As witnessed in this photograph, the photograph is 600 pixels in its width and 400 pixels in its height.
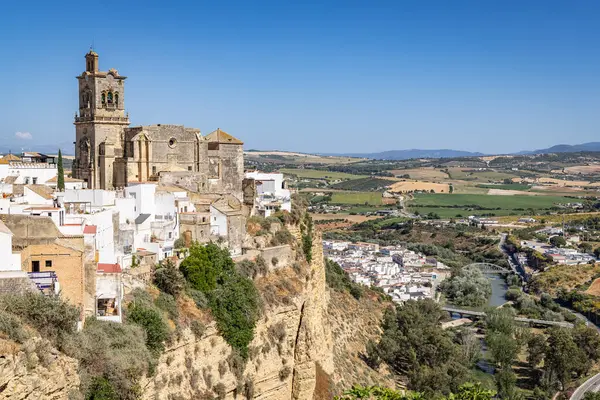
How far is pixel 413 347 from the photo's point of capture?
36.1 metres

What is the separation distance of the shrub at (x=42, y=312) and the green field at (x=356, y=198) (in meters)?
114

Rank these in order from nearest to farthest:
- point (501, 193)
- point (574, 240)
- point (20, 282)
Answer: point (20, 282) → point (574, 240) → point (501, 193)

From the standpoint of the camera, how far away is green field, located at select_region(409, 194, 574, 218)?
12458cm

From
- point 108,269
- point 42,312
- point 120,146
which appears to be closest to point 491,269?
point 120,146

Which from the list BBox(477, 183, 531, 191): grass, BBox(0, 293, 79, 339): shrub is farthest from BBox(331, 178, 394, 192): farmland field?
BBox(0, 293, 79, 339): shrub

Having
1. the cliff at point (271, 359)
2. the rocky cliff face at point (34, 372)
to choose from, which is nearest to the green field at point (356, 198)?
the cliff at point (271, 359)

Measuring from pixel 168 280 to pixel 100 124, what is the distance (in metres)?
12.4

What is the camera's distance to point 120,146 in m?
30.0

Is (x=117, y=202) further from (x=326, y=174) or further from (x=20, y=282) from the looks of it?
(x=326, y=174)

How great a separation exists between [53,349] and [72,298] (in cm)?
277

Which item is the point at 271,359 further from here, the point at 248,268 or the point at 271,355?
the point at 248,268

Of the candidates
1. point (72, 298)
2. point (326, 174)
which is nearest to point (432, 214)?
point (326, 174)

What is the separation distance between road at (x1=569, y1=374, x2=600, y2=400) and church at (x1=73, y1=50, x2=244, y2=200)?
21.6m

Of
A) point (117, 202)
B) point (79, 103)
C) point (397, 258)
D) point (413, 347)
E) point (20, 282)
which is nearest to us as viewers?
point (20, 282)
